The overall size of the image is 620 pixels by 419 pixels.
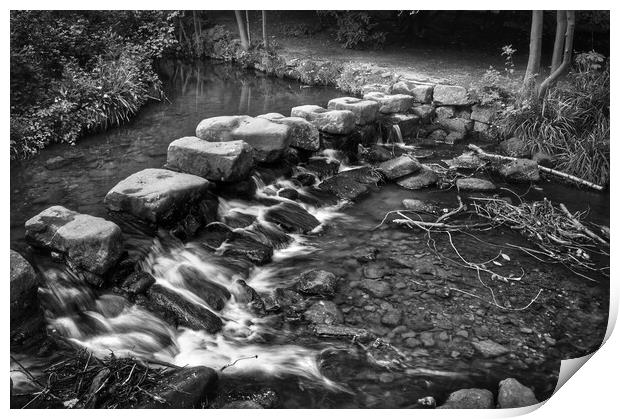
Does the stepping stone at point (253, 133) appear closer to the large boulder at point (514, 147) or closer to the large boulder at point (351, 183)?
the large boulder at point (351, 183)

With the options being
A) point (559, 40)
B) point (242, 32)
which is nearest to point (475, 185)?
point (559, 40)

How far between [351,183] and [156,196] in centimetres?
211

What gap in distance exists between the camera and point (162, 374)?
2346 millimetres

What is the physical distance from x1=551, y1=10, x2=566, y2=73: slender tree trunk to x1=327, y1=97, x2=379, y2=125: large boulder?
231cm

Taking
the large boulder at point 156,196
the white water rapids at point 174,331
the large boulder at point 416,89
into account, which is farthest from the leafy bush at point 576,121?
the large boulder at point 156,196

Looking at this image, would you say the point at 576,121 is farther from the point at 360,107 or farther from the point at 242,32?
→ the point at 242,32

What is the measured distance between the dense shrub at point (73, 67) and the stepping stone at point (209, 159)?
910 millimetres

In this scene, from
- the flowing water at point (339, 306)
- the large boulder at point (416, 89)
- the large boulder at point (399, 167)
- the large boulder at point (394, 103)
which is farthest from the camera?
the large boulder at point (394, 103)

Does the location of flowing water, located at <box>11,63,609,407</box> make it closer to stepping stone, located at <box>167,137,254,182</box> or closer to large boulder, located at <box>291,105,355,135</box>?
stepping stone, located at <box>167,137,254,182</box>

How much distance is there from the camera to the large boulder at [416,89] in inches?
241

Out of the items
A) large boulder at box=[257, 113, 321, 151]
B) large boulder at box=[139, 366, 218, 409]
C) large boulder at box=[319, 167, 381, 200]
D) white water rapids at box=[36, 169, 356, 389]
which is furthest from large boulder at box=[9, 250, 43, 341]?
large boulder at box=[257, 113, 321, 151]

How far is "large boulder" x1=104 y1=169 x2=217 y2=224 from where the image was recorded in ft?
11.1
